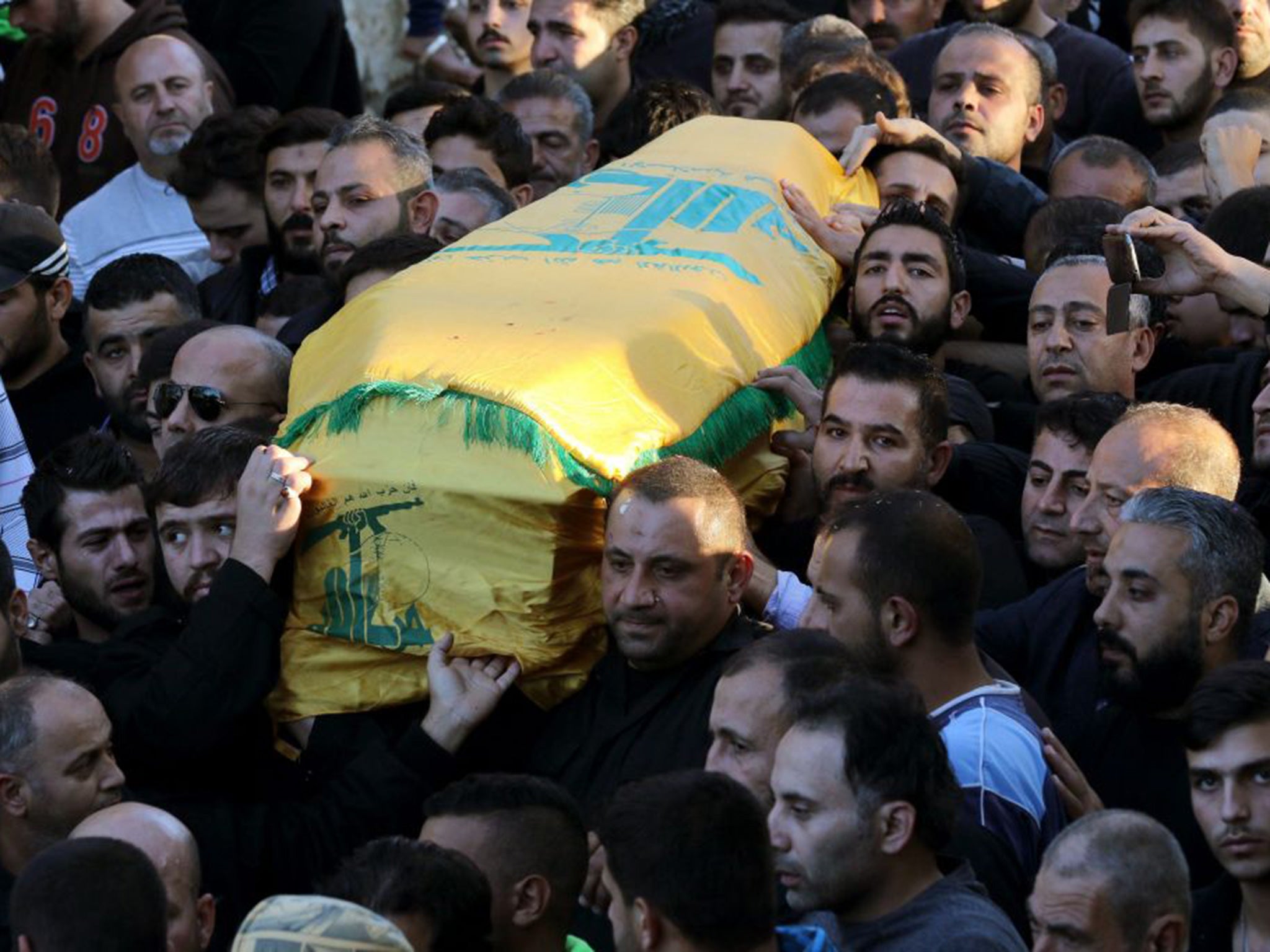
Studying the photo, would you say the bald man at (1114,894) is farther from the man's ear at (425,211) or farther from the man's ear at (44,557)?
the man's ear at (425,211)

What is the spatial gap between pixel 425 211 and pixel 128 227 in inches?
64.5

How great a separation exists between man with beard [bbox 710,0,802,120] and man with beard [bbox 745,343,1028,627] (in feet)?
9.46

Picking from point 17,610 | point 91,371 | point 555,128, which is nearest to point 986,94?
point 555,128

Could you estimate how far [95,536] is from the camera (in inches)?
249

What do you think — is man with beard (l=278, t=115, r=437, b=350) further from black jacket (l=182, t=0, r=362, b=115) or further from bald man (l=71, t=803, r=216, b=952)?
bald man (l=71, t=803, r=216, b=952)

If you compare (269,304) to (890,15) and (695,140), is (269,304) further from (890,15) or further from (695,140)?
(890,15)

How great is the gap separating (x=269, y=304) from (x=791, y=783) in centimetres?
360

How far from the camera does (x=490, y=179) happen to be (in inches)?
303

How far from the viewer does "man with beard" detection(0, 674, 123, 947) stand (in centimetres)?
507

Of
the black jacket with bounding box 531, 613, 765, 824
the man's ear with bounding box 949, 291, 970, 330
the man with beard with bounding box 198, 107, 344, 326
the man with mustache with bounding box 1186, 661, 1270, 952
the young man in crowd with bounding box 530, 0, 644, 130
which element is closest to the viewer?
the man with mustache with bounding box 1186, 661, 1270, 952

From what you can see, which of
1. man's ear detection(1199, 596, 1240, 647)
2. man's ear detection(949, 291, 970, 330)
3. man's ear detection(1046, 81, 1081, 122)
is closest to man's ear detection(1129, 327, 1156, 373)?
man's ear detection(949, 291, 970, 330)

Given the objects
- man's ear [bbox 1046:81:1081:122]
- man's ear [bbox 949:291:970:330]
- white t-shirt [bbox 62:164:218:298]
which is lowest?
white t-shirt [bbox 62:164:218:298]

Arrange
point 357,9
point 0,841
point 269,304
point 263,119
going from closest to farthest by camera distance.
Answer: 1. point 0,841
2. point 269,304
3. point 263,119
4. point 357,9

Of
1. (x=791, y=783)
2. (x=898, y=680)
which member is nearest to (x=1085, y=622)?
(x=898, y=680)
